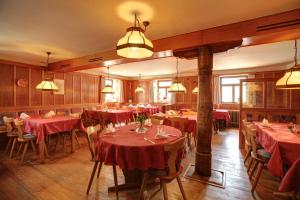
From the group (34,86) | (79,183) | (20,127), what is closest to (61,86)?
(34,86)

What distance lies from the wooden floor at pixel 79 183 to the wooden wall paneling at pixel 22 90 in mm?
2231

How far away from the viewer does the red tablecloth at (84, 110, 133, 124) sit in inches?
230

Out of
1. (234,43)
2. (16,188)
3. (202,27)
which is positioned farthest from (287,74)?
(16,188)

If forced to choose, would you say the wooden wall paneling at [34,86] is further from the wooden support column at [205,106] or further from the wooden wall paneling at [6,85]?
the wooden support column at [205,106]

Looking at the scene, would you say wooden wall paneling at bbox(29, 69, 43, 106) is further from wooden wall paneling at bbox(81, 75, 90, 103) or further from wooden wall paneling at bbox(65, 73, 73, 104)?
wooden wall paneling at bbox(81, 75, 90, 103)

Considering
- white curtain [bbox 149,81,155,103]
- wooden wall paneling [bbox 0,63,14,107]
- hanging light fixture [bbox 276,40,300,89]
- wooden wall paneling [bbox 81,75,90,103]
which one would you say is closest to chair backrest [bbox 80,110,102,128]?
wooden wall paneling [bbox 81,75,90,103]

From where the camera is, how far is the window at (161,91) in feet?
32.3

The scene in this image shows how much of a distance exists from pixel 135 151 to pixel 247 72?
733 centimetres

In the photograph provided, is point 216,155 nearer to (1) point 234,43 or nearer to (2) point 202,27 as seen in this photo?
(1) point 234,43

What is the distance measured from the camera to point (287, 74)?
2.88 meters

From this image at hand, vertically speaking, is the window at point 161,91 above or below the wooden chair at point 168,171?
above

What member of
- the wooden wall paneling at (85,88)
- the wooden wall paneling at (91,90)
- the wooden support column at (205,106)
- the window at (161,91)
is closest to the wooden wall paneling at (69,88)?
the wooden wall paneling at (85,88)

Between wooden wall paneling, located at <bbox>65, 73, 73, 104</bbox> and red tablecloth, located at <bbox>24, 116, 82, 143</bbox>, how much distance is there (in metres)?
Answer: 3.01

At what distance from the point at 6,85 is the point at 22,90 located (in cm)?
45
